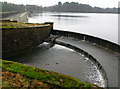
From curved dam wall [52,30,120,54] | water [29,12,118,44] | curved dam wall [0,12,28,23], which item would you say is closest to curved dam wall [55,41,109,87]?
curved dam wall [52,30,120,54]

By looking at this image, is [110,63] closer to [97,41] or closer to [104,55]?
[104,55]

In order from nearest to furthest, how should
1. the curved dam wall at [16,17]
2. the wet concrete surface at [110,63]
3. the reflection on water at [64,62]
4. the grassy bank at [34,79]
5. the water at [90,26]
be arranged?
the grassy bank at [34,79] → the wet concrete surface at [110,63] → the reflection on water at [64,62] → the water at [90,26] → the curved dam wall at [16,17]

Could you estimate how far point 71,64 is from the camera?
10.9m

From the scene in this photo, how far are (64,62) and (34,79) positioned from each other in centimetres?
587

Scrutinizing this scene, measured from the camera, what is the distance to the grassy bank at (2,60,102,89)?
5379mm

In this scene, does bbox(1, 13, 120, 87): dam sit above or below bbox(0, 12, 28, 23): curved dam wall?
below

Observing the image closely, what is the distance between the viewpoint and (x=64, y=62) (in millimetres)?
11383

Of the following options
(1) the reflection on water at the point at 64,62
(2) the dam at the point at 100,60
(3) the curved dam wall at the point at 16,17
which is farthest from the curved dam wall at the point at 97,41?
(3) the curved dam wall at the point at 16,17

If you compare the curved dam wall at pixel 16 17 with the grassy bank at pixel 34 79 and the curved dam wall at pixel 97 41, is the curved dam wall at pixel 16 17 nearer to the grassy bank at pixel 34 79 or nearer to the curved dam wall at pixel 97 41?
the curved dam wall at pixel 97 41

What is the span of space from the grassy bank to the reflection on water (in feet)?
10.2

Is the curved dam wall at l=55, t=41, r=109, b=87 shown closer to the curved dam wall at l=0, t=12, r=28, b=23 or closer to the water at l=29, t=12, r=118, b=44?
the water at l=29, t=12, r=118, b=44

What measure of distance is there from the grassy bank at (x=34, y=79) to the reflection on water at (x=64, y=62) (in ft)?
10.2

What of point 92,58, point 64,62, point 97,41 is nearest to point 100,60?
point 92,58

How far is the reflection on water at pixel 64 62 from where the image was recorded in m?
9.06
